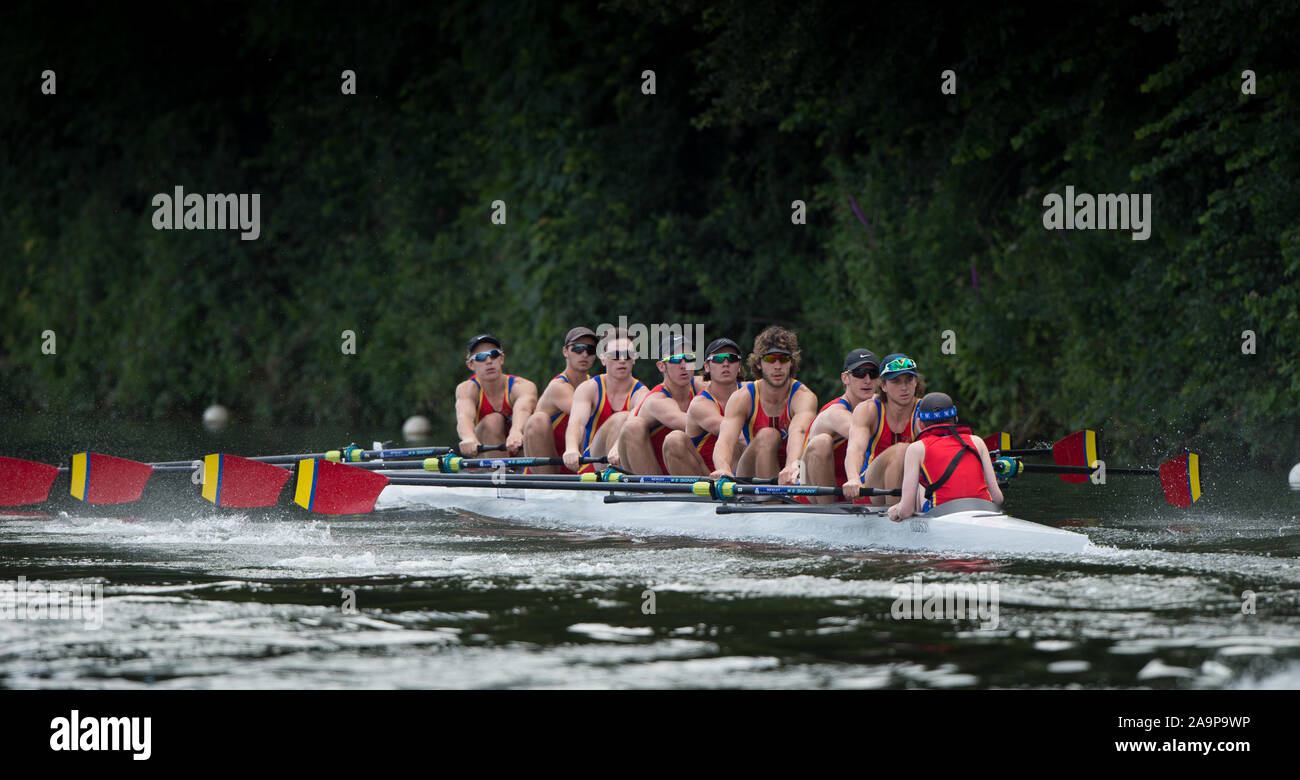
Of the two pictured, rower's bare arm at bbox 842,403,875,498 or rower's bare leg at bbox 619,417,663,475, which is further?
rower's bare leg at bbox 619,417,663,475

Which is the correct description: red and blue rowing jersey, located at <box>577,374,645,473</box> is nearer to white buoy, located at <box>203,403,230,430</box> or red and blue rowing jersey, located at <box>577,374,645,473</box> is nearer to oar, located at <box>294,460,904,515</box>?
oar, located at <box>294,460,904,515</box>

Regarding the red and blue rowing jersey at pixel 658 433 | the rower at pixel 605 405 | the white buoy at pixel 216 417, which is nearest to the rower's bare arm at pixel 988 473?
the red and blue rowing jersey at pixel 658 433

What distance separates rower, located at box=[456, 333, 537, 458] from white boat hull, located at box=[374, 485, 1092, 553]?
575 mm

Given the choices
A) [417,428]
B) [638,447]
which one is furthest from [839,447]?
[417,428]

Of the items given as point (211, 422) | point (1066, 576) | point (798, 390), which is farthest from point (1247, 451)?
point (211, 422)

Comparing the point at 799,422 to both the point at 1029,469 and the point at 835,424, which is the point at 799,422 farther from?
the point at 1029,469

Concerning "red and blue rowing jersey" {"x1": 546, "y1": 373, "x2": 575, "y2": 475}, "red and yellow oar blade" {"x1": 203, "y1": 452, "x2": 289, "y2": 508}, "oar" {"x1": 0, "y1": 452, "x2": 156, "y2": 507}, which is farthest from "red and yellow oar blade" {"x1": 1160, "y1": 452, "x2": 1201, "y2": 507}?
"oar" {"x1": 0, "y1": 452, "x2": 156, "y2": 507}

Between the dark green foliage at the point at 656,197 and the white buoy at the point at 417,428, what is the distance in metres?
0.47

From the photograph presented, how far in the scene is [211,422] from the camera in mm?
25109

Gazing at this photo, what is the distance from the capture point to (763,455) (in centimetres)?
1011

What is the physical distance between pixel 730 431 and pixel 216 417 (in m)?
17.3

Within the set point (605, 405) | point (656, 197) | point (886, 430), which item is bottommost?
point (886, 430)

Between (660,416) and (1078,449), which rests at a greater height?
(660,416)

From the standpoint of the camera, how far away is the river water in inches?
211
